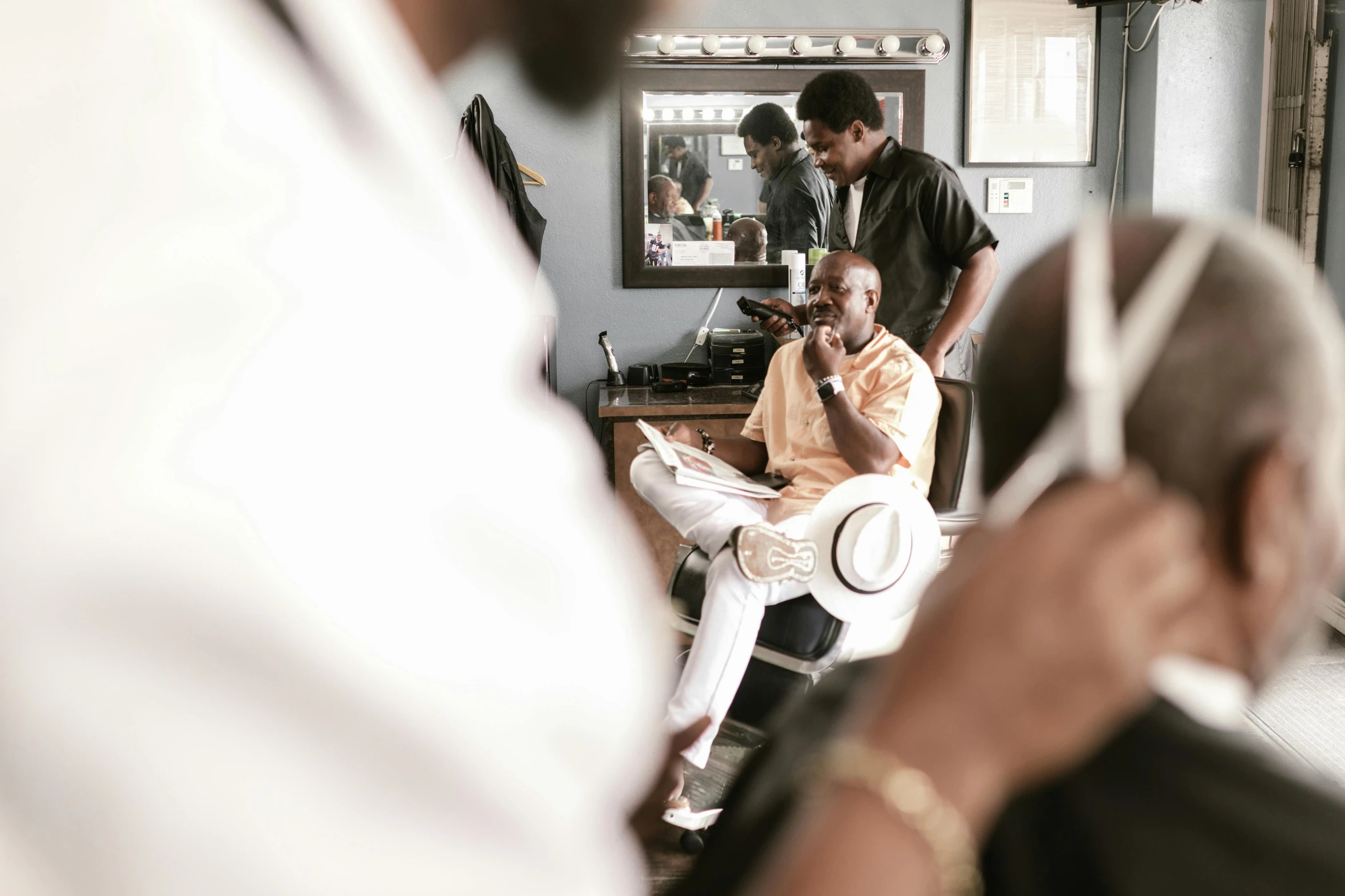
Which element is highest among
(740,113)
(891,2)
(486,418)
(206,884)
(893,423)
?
(891,2)

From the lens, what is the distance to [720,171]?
4594mm

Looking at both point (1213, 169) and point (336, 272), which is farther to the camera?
point (1213, 169)

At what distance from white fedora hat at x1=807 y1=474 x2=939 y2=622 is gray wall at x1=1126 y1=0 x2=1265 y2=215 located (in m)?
2.62

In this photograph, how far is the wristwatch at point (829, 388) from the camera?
2.76m

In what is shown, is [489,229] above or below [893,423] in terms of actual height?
above

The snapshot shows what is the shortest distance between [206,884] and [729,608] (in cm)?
240

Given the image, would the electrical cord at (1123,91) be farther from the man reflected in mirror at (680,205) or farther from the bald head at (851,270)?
the bald head at (851,270)

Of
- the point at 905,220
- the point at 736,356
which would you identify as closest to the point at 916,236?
the point at 905,220

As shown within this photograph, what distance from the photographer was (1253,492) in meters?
0.65

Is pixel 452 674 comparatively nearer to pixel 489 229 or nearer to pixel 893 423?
pixel 489 229

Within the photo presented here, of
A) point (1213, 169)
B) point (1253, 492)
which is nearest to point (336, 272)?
point (1253, 492)

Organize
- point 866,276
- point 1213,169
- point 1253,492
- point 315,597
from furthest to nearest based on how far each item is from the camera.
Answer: point 1213,169 → point 866,276 → point 1253,492 → point 315,597

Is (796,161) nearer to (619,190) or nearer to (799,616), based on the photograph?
(619,190)

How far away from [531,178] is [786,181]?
115cm
